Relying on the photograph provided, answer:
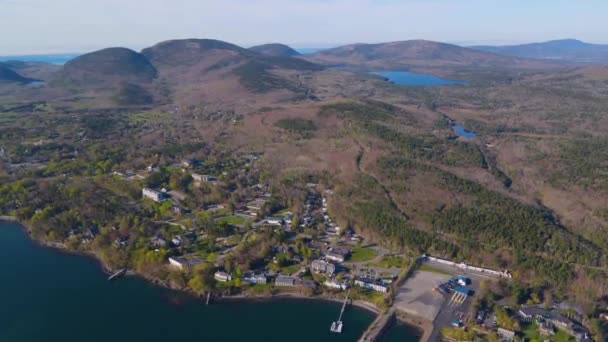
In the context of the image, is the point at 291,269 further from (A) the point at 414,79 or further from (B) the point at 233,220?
(A) the point at 414,79

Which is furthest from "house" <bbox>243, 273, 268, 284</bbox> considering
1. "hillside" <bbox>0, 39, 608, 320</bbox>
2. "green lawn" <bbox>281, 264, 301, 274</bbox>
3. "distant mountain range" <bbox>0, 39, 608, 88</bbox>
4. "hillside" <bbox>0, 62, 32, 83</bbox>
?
"hillside" <bbox>0, 62, 32, 83</bbox>

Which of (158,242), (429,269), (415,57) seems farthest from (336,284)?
(415,57)

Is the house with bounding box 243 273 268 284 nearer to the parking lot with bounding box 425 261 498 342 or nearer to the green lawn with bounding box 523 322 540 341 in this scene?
the parking lot with bounding box 425 261 498 342

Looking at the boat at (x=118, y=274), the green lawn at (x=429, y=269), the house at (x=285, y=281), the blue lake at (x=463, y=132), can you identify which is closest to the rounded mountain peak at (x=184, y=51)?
the blue lake at (x=463, y=132)

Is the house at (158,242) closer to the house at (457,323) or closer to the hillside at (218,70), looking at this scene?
the house at (457,323)

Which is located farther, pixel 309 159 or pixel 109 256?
pixel 309 159

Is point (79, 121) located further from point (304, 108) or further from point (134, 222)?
point (134, 222)

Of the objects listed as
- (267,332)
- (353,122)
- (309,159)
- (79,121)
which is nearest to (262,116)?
(353,122)
